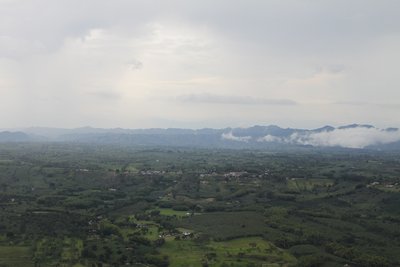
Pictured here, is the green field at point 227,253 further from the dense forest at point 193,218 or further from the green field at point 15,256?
the green field at point 15,256

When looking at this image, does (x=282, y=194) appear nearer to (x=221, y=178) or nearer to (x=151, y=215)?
(x=221, y=178)

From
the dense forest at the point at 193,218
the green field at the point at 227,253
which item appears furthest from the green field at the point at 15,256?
the green field at the point at 227,253

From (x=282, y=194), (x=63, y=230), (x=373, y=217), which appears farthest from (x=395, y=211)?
(x=63, y=230)

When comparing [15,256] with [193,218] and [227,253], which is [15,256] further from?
[193,218]

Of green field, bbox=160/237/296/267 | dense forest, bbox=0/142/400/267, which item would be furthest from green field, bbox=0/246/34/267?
green field, bbox=160/237/296/267

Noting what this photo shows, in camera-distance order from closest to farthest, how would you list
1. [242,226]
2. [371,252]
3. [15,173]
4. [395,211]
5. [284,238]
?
[371,252]
[284,238]
[242,226]
[395,211]
[15,173]

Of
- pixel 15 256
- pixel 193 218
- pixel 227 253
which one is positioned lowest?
pixel 227 253

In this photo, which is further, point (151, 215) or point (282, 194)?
point (282, 194)

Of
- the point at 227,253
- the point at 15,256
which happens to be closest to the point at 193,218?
the point at 227,253

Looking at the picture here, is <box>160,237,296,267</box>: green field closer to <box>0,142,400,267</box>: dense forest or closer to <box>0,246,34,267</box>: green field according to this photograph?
<box>0,142,400,267</box>: dense forest
